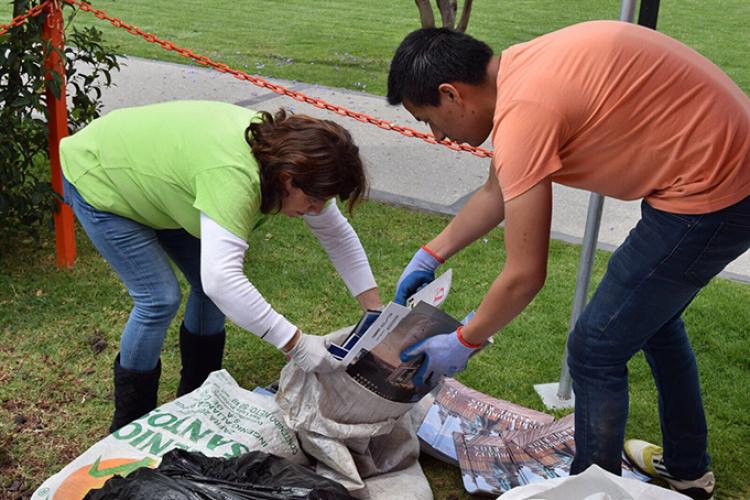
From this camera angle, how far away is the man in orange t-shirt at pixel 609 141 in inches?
74.0

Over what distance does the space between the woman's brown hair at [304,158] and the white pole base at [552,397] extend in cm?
126

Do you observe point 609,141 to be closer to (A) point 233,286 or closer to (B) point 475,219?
(B) point 475,219

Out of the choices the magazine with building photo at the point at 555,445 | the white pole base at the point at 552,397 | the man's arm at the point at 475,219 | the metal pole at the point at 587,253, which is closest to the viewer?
the man's arm at the point at 475,219

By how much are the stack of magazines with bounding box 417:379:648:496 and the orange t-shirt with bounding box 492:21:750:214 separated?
0.99 meters

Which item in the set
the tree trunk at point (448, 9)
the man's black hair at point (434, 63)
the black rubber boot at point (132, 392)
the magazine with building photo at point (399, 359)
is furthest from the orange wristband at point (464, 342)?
the tree trunk at point (448, 9)

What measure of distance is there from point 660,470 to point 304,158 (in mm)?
1465

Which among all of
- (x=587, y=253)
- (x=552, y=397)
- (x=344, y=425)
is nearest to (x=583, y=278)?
(x=587, y=253)

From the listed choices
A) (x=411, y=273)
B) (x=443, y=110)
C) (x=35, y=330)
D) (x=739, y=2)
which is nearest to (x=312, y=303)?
(x=35, y=330)

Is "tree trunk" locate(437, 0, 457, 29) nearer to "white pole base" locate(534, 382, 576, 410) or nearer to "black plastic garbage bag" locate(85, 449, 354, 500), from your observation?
"white pole base" locate(534, 382, 576, 410)

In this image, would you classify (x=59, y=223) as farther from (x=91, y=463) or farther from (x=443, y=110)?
(x=443, y=110)

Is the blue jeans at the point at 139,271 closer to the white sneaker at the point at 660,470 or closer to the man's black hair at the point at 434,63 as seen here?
the man's black hair at the point at 434,63

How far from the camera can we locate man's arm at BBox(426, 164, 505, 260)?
2.45 m

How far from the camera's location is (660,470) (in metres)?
2.70

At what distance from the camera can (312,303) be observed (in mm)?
3902
